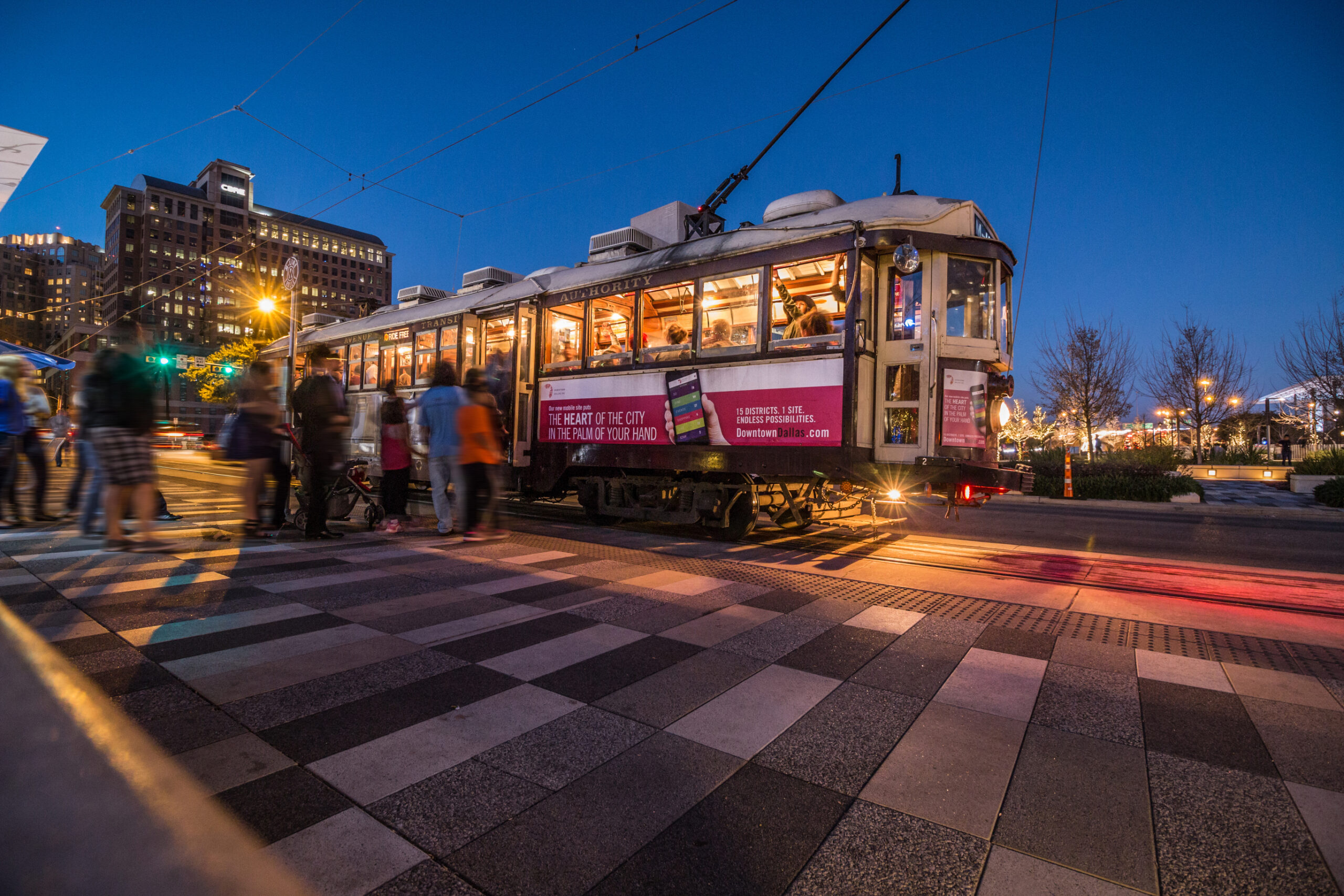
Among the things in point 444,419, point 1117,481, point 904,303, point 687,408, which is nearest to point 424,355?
point 444,419

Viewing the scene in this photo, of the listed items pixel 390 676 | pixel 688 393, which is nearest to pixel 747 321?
pixel 688 393

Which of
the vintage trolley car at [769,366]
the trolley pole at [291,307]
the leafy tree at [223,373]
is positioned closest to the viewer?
the vintage trolley car at [769,366]

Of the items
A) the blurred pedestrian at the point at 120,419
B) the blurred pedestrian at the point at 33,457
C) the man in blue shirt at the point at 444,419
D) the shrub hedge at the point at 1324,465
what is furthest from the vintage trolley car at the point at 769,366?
the shrub hedge at the point at 1324,465

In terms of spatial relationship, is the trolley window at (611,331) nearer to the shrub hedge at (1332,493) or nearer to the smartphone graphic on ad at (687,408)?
the smartphone graphic on ad at (687,408)

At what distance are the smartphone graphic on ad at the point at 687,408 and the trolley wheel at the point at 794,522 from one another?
1839 mm

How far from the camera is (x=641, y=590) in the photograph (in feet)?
16.5

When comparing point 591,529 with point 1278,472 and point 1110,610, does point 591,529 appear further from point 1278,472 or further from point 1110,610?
point 1278,472

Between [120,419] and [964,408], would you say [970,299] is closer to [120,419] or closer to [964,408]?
[964,408]

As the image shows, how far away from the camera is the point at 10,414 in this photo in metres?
7.21

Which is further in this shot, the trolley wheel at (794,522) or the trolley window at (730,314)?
the trolley wheel at (794,522)

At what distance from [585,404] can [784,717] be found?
673cm

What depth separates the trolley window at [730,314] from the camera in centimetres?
750

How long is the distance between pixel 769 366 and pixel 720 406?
77cm

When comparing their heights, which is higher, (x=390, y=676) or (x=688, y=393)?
(x=688, y=393)
